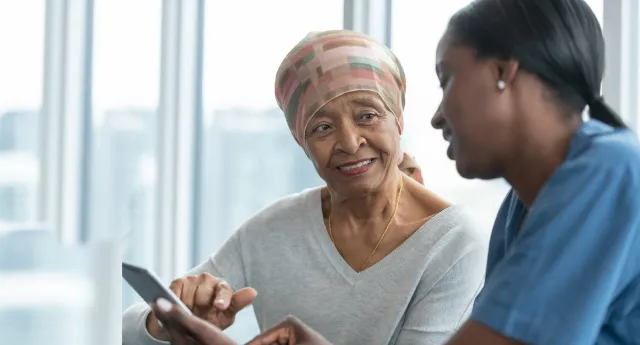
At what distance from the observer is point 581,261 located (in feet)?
3.16

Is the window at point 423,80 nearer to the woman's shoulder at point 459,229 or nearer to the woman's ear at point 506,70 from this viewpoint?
the woman's shoulder at point 459,229

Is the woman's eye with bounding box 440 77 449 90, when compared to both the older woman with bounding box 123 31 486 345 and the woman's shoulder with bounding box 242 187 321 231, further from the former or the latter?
the woman's shoulder with bounding box 242 187 321 231

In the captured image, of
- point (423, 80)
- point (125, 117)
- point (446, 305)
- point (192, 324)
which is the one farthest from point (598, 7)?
point (192, 324)

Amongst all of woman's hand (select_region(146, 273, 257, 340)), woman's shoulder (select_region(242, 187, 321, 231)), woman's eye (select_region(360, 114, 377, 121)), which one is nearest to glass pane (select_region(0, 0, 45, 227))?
woman's shoulder (select_region(242, 187, 321, 231))

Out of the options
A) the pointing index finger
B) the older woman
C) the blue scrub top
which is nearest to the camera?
the blue scrub top

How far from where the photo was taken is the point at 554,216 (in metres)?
0.97

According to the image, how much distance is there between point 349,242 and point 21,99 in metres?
2.51

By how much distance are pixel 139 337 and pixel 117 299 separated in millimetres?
970

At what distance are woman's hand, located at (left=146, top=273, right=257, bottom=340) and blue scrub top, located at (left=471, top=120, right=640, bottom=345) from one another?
2.30 ft

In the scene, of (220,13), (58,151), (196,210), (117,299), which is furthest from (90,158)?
(117,299)

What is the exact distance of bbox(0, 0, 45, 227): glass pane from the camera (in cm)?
378

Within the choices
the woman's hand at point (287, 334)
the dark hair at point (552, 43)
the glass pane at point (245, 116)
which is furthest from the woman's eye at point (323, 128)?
the glass pane at point (245, 116)

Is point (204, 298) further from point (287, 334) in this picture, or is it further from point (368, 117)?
point (368, 117)

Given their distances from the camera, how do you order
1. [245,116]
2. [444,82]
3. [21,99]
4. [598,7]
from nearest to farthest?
[444,82] → [598,7] → [245,116] → [21,99]
